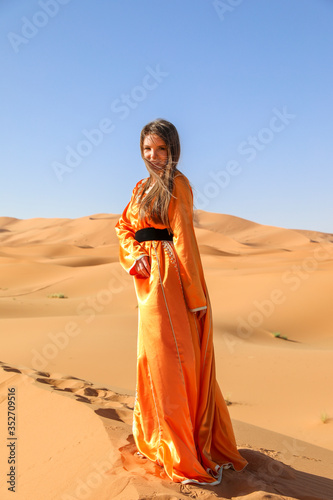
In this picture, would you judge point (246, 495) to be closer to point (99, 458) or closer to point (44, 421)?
point (99, 458)

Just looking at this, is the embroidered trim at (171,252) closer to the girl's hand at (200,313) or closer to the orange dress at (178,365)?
the orange dress at (178,365)

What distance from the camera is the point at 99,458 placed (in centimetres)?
311

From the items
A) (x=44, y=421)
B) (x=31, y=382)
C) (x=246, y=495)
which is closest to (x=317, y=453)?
(x=246, y=495)

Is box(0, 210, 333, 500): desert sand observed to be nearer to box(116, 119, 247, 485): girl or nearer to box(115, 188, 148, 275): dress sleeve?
box(116, 119, 247, 485): girl

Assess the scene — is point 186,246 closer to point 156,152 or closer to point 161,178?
point 161,178

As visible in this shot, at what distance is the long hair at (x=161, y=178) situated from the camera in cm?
322

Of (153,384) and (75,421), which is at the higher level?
(153,384)

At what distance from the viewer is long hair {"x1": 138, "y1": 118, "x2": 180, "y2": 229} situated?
3225 mm

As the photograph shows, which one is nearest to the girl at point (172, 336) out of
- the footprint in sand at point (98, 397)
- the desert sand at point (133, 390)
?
the desert sand at point (133, 390)

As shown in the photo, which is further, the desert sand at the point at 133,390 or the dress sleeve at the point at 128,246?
the dress sleeve at the point at 128,246

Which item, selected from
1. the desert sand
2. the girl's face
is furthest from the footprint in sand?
the girl's face

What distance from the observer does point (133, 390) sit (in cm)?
657

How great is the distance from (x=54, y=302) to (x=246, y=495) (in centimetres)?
1332

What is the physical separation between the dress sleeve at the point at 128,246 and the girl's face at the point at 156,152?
328 mm
